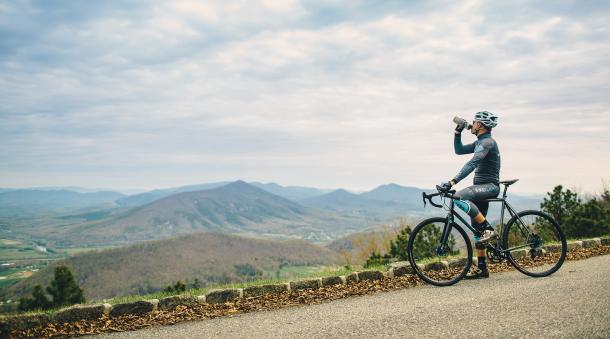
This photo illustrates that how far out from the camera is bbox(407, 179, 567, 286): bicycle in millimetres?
8258

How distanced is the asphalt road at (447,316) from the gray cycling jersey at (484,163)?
1.93 meters

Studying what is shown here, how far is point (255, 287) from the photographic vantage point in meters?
8.02

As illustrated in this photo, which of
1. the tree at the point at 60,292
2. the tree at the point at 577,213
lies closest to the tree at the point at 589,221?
the tree at the point at 577,213

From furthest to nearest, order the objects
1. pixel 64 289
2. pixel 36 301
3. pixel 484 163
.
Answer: pixel 64 289
pixel 36 301
pixel 484 163

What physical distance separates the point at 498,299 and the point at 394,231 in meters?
12.9

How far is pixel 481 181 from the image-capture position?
8383 mm

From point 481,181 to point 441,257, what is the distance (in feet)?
5.63

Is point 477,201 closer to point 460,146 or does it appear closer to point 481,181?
point 481,181

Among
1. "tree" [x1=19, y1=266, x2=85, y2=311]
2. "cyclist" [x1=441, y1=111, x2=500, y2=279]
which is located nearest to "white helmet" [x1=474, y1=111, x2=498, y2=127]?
"cyclist" [x1=441, y1=111, x2=500, y2=279]

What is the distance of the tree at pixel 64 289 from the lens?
4784 cm

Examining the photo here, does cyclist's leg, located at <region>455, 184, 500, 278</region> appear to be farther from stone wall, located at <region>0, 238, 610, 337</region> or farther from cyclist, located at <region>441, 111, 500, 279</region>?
stone wall, located at <region>0, 238, 610, 337</region>

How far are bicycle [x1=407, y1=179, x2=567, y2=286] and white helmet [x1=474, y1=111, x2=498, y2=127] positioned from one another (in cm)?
114

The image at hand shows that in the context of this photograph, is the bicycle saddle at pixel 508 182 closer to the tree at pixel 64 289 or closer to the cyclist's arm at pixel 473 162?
the cyclist's arm at pixel 473 162

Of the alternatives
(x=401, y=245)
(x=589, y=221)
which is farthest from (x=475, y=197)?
(x=401, y=245)
